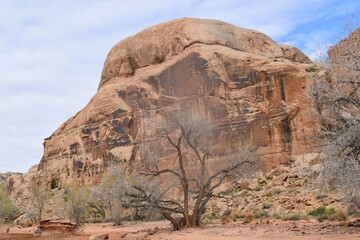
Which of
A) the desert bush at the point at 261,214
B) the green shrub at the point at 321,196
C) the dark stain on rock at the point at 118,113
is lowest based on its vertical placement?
the desert bush at the point at 261,214

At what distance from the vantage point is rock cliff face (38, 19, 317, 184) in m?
41.9

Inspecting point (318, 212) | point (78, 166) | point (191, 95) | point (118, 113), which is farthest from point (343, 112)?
point (78, 166)

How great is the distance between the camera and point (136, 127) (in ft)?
171

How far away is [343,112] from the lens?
14227 mm

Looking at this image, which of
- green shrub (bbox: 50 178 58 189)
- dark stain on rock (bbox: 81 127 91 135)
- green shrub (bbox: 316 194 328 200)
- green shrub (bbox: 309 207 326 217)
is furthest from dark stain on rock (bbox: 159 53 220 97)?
green shrub (bbox: 309 207 326 217)

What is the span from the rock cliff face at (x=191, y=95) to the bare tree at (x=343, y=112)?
951 inches

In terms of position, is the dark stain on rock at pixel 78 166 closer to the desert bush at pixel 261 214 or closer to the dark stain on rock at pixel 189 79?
the dark stain on rock at pixel 189 79

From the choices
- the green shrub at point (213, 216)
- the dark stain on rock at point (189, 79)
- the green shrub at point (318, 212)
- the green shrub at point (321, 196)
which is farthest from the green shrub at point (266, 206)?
the dark stain on rock at point (189, 79)

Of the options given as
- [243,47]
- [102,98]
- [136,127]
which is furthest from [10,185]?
[243,47]

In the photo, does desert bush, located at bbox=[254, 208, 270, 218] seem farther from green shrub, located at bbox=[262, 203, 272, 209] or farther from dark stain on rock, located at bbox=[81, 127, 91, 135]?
dark stain on rock, located at bbox=[81, 127, 91, 135]

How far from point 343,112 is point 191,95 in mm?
34267

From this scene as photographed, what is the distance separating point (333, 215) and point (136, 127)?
34325 millimetres

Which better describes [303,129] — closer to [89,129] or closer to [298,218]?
[298,218]

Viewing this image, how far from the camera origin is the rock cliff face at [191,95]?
41.9 metres
